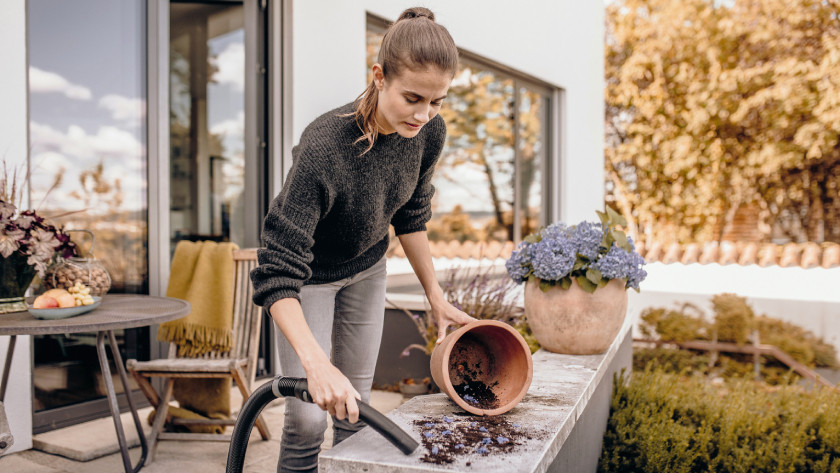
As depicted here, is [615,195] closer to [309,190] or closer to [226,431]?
[226,431]

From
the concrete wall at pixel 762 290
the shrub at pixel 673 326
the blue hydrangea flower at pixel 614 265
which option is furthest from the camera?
the shrub at pixel 673 326

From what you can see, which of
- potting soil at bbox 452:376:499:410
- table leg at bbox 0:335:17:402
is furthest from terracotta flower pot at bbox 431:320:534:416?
table leg at bbox 0:335:17:402

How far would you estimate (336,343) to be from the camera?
176 cm

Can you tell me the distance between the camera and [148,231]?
325 centimetres

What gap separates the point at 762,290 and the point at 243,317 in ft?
17.4

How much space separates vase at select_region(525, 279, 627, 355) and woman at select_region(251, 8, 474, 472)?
684 millimetres

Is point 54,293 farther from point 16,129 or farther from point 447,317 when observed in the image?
point 447,317

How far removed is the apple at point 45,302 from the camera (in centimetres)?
209

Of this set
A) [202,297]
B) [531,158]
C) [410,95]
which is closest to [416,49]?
[410,95]

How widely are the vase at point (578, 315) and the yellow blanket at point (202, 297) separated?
4.49 ft

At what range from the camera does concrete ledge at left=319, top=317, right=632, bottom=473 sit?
3.87ft

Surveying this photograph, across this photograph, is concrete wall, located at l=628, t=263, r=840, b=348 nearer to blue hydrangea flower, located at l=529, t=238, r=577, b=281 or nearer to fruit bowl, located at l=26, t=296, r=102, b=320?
Answer: blue hydrangea flower, located at l=529, t=238, r=577, b=281

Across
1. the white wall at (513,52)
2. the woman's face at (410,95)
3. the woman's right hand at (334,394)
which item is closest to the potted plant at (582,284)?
the woman's face at (410,95)

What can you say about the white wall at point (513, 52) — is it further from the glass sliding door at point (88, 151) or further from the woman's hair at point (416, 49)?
the woman's hair at point (416, 49)
